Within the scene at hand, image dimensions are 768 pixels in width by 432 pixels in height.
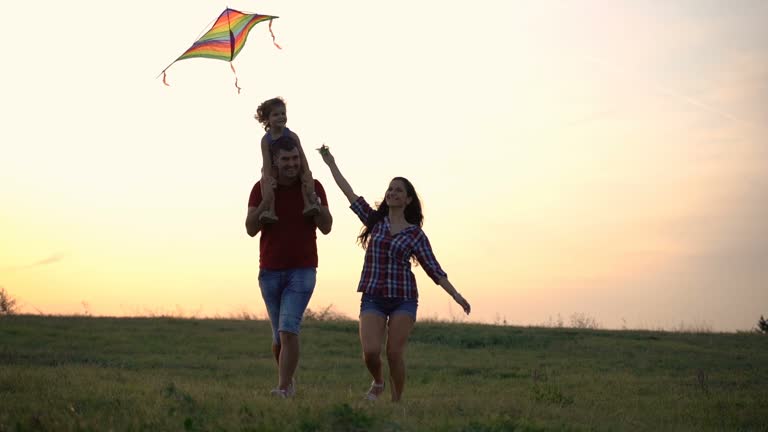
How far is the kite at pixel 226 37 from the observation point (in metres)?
12.0

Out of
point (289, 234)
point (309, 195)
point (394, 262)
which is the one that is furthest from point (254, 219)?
point (394, 262)

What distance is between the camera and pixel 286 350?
10.3 meters

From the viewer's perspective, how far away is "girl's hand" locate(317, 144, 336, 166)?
35.8 ft

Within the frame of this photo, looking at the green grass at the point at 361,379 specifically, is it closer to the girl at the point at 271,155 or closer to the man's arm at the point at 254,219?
the man's arm at the point at 254,219

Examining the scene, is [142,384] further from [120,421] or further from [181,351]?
[181,351]

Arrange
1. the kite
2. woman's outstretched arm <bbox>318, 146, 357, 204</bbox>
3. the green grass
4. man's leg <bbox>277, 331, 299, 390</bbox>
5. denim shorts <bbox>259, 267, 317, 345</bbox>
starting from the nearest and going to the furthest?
the green grass
denim shorts <bbox>259, 267, 317, 345</bbox>
man's leg <bbox>277, 331, 299, 390</bbox>
woman's outstretched arm <bbox>318, 146, 357, 204</bbox>
the kite

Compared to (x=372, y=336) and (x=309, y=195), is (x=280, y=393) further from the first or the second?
(x=309, y=195)

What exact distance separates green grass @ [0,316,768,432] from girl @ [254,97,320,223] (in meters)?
1.86

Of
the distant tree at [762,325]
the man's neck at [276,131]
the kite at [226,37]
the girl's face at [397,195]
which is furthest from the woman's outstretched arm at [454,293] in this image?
the distant tree at [762,325]

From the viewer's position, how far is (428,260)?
34.2 feet

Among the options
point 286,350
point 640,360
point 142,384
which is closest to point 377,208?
point 286,350

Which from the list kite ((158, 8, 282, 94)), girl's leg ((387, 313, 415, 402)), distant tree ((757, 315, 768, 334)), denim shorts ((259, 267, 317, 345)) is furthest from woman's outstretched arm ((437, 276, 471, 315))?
distant tree ((757, 315, 768, 334))

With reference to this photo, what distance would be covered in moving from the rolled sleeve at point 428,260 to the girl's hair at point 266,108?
76.9 inches

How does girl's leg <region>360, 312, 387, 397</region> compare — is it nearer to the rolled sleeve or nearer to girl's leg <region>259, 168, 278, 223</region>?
the rolled sleeve
